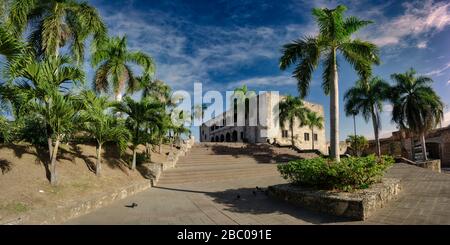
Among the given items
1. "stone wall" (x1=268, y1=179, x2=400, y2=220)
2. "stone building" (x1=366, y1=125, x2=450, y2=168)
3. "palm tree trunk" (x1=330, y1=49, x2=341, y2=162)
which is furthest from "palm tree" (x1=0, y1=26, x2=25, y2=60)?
"stone building" (x1=366, y1=125, x2=450, y2=168)

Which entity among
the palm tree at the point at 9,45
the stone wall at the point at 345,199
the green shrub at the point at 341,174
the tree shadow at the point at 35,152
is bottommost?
the stone wall at the point at 345,199

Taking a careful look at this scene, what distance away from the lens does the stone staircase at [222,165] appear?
14.5m

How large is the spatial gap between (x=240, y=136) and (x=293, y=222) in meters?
40.6

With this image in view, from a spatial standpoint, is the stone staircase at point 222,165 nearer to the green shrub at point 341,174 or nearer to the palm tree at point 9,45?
the green shrub at point 341,174

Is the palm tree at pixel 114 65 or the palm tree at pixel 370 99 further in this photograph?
the palm tree at pixel 370 99

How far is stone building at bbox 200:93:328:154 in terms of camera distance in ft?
133

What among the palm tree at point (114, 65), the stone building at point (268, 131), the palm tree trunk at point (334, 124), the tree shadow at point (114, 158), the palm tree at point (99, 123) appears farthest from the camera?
the stone building at point (268, 131)

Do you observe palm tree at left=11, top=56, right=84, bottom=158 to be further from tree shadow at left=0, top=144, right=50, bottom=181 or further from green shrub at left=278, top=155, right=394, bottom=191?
green shrub at left=278, top=155, right=394, bottom=191

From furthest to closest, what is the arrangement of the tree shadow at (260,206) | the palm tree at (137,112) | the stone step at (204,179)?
the stone step at (204,179) → the palm tree at (137,112) → the tree shadow at (260,206)

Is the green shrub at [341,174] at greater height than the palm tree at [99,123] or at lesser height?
lesser

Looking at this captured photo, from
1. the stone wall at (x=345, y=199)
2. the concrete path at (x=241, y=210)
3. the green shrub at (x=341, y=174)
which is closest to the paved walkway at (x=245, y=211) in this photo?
the concrete path at (x=241, y=210)

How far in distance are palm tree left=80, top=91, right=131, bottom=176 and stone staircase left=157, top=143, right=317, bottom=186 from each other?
3.33m

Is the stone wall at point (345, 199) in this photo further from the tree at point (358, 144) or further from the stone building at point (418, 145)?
the tree at point (358, 144)
